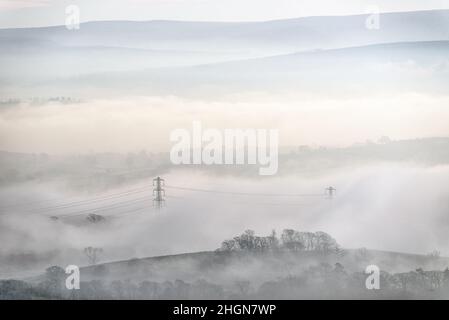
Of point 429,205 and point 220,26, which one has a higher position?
point 220,26

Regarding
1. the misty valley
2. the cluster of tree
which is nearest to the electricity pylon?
the misty valley

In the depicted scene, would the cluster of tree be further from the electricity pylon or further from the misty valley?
the electricity pylon

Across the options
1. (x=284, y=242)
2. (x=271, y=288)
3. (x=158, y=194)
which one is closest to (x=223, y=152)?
(x=158, y=194)

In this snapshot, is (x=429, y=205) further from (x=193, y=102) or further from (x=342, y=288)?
(x=193, y=102)

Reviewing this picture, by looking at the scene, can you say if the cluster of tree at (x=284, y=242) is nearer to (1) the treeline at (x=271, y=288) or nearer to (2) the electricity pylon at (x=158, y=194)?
(1) the treeline at (x=271, y=288)

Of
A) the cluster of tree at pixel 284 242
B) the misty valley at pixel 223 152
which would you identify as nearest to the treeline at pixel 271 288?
the misty valley at pixel 223 152

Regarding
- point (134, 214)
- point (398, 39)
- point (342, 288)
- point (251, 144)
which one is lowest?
point (342, 288)

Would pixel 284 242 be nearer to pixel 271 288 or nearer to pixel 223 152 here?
pixel 271 288

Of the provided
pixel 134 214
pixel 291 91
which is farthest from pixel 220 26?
pixel 134 214
